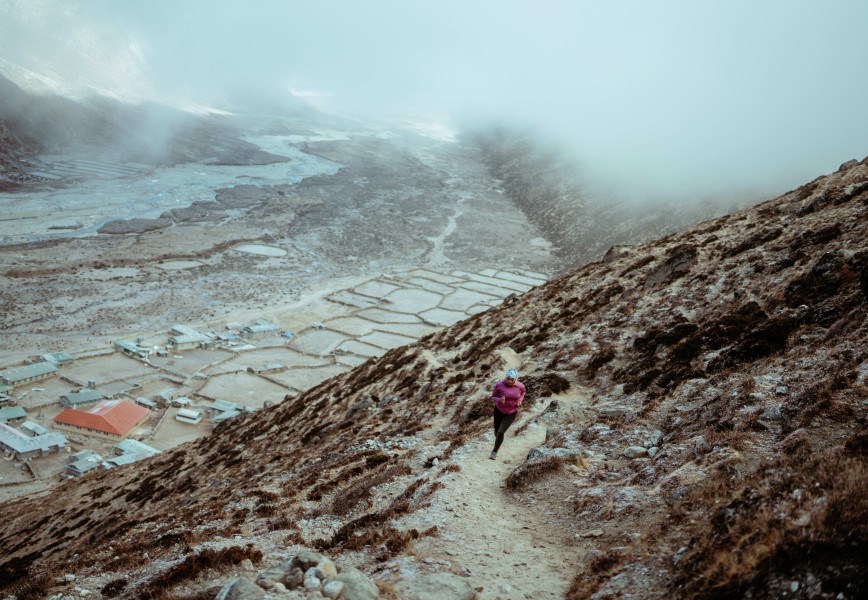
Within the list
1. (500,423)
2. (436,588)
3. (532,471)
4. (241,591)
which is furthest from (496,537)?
(241,591)

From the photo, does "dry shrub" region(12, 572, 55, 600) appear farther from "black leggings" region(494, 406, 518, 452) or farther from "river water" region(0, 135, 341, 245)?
"river water" region(0, 135, 341, 245)

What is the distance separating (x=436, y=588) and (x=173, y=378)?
50.5 meters

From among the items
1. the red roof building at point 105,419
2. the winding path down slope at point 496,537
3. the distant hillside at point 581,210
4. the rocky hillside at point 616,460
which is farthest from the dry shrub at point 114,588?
the distant hillside at point 581,210

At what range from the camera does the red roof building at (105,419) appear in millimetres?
44812

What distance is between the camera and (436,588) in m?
9.14

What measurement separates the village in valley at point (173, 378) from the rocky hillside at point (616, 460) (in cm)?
1334

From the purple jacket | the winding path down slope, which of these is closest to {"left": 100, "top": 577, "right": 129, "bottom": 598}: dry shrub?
the winding path down slope

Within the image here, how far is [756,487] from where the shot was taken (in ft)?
27.9

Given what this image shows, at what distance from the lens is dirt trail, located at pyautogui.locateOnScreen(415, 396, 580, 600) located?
9539mm

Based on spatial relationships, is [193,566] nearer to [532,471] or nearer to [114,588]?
[114,588]

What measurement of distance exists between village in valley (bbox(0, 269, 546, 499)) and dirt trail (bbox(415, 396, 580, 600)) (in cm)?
3354

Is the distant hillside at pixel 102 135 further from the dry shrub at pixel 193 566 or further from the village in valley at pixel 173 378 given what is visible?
the dry shrub at pixel 193 566

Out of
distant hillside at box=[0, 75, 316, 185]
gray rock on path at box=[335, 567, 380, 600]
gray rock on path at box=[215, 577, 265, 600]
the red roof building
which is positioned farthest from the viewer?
distant hillside at box=[0, 75, 316, 185]

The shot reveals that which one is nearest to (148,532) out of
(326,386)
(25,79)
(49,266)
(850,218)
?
(326,386)
